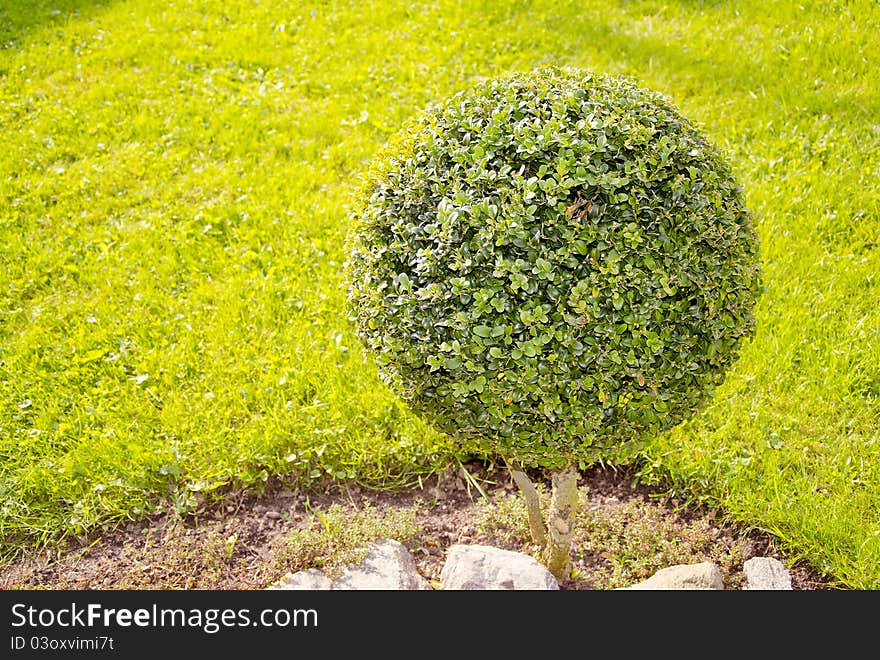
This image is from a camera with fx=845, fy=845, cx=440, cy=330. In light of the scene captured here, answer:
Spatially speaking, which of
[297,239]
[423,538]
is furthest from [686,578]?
[297,239]

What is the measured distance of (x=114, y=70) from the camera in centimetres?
788

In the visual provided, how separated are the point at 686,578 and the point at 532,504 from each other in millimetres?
686

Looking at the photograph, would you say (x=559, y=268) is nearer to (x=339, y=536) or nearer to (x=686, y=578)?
(x=686, y=578)

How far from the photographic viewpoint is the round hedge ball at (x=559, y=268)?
8.91ft

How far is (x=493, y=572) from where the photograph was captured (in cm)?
350

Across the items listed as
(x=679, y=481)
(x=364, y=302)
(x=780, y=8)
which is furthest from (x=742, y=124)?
(x=364, y=302)

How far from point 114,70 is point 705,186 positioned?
21.8 feet

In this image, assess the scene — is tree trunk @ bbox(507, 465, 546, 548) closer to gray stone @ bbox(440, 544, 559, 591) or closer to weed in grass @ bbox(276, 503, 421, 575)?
gray stone @ bbox(440, 544, 559, 591)

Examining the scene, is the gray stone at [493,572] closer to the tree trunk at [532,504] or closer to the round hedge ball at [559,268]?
the tree trunk at [532,504]

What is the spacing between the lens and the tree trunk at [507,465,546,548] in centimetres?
344

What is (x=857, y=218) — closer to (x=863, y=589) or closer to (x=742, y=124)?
(x=742, y=124)

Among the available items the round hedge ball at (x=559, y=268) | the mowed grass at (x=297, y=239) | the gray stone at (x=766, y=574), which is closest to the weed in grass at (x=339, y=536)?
the mowed grass at (x=297, y=239)

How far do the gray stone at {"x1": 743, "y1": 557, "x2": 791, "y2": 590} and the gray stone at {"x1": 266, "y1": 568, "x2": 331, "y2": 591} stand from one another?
1.79 meters
